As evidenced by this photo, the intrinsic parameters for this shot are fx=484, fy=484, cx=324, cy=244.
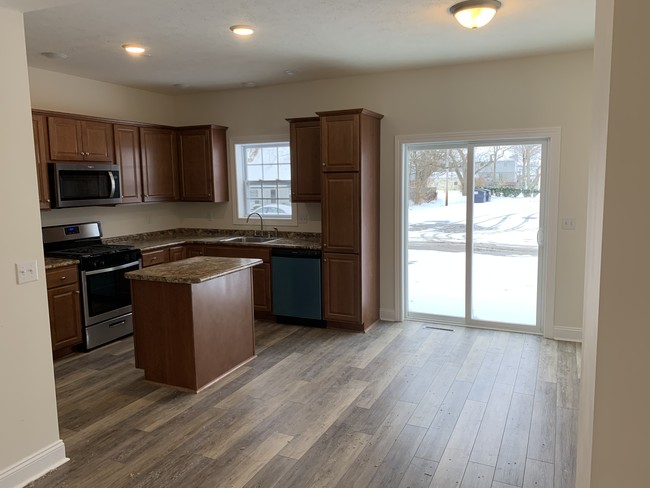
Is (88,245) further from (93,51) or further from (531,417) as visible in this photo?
(531,417)

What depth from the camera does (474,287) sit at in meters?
5.24

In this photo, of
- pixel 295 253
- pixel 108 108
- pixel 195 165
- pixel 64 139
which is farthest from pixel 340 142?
pixel 108 108

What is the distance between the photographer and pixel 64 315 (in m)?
4.42

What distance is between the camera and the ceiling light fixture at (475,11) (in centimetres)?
314

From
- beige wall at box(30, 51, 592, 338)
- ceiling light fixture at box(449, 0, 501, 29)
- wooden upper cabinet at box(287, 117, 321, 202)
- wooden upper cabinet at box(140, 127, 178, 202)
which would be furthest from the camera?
wooden upper cabinet at box(140, 127, 178, 202)

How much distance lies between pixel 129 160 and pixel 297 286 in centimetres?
239

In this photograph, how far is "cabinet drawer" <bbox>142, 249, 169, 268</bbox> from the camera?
5.35 m

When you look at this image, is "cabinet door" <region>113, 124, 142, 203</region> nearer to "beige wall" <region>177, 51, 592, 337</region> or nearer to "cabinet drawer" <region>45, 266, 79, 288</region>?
"cabinet drawer" <region>45, 266, 79, 288</region>

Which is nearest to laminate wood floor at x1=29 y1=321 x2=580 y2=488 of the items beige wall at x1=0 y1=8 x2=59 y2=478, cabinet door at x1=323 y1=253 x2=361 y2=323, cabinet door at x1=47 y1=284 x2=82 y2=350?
cabinet door at x1=47 y1=284 x2=82 y2=350

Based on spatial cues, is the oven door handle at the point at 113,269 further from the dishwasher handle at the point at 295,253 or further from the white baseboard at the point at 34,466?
the white baseboard at the point at 34,466

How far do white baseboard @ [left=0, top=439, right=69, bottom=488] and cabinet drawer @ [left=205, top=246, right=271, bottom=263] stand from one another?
2960 millimetres

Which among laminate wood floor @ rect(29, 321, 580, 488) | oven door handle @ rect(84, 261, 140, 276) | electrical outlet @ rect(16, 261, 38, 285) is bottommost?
laminate wood floor @ rect(29, 321, 580, 488)

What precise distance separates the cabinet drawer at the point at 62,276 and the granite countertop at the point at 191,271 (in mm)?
954

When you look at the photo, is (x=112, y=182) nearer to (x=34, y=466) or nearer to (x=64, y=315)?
(x=64, y=315)
